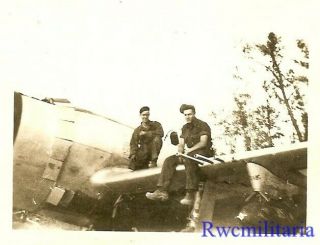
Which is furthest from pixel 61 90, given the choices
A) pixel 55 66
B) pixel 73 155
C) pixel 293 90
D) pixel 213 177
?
pixel 293 90

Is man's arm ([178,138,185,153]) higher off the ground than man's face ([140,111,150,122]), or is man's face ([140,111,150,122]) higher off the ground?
man's face ([140,111,150,122])

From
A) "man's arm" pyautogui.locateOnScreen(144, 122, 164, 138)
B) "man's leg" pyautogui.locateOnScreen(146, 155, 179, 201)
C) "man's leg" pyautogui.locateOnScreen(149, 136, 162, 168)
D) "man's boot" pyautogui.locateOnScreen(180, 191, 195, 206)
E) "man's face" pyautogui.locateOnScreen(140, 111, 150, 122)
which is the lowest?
"man's boot" pyautogui.locateOnScreen(180, 191, 195, 206)

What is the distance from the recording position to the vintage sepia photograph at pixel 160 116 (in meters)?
2.20

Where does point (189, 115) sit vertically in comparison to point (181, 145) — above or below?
above

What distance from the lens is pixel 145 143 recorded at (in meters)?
2.31

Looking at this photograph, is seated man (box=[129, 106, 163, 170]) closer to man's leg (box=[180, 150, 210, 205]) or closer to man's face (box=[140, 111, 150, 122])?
man's face (box=[140, 111, 150, 122])

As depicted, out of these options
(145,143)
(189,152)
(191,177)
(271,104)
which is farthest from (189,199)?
(271,104)

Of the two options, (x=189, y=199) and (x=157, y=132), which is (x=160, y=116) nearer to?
(x=157, y=132)

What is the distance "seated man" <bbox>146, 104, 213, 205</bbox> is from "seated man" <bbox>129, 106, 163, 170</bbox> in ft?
0.24

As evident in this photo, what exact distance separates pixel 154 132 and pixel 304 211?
0.70 meters

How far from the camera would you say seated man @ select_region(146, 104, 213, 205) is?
2246 mm

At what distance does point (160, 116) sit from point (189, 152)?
0.65 ft

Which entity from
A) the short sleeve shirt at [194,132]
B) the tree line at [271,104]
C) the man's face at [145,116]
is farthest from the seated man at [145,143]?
the tree line at [271,104]

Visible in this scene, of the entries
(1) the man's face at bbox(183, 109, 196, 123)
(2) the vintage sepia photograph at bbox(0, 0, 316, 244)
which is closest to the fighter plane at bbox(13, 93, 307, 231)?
(2) the vintage sepia photograph at bbox(0, 0, 316, 244)
